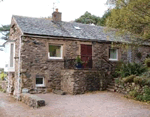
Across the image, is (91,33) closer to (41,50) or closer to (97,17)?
(41,50)

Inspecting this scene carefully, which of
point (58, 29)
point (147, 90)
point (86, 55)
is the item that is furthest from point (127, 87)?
point (58, 29)

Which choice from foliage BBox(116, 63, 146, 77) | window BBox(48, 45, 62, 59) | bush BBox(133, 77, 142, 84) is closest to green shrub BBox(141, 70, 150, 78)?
foliage BBox(116, 63, 146, 77)

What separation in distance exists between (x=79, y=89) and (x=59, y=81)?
196 cm

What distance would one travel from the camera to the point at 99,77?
14.3 m

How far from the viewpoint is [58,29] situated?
15.5 m

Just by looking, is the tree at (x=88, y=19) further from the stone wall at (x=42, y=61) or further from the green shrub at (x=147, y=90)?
the green shrub at (x=147, y=90)

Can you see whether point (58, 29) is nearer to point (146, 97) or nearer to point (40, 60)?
point (40, 60)

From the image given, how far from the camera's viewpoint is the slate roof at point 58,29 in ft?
46.1

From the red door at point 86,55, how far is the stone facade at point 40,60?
11.4 inches

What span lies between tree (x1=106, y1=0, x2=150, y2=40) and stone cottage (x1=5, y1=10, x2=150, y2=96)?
6.85 feet

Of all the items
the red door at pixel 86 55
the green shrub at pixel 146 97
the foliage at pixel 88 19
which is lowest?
the green shrub at pixel 146 97

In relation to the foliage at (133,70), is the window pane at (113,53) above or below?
above

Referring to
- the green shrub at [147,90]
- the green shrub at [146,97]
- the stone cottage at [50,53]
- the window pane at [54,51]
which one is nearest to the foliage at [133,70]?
the stone cottage at [50,53]

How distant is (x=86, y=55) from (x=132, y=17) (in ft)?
19.3
